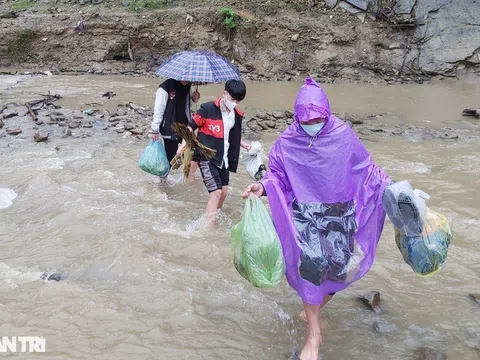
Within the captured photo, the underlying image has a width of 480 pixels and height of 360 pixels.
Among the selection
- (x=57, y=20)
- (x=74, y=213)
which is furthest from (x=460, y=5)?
(x=74, y=213)

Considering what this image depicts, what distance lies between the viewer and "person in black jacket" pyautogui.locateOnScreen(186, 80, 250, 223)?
4.30m

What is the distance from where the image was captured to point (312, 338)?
111 inches

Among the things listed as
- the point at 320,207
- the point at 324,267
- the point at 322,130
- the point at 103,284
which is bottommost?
the point at 103,284

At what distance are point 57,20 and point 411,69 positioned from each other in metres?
14.1

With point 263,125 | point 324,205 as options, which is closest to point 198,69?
point 324,205

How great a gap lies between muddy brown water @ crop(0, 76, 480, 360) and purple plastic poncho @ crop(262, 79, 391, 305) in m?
0.60

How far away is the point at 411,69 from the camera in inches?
677

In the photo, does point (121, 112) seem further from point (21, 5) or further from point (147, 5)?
point (21, 5)

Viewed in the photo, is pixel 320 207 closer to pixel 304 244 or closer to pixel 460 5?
pixel 304 244

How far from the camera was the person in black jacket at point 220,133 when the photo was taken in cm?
430

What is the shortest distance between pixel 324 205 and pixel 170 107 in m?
2.90

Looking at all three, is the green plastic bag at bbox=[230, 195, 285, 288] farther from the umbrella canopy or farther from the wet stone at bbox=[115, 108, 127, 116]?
the wet stone at bbox=[115, 108, 127, 116]

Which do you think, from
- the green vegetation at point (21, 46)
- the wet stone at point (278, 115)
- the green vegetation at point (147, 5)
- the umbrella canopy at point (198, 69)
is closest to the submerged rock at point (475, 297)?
the umbrella canopy at point (198, 69)

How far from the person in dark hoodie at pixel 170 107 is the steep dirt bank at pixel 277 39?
11590mm
